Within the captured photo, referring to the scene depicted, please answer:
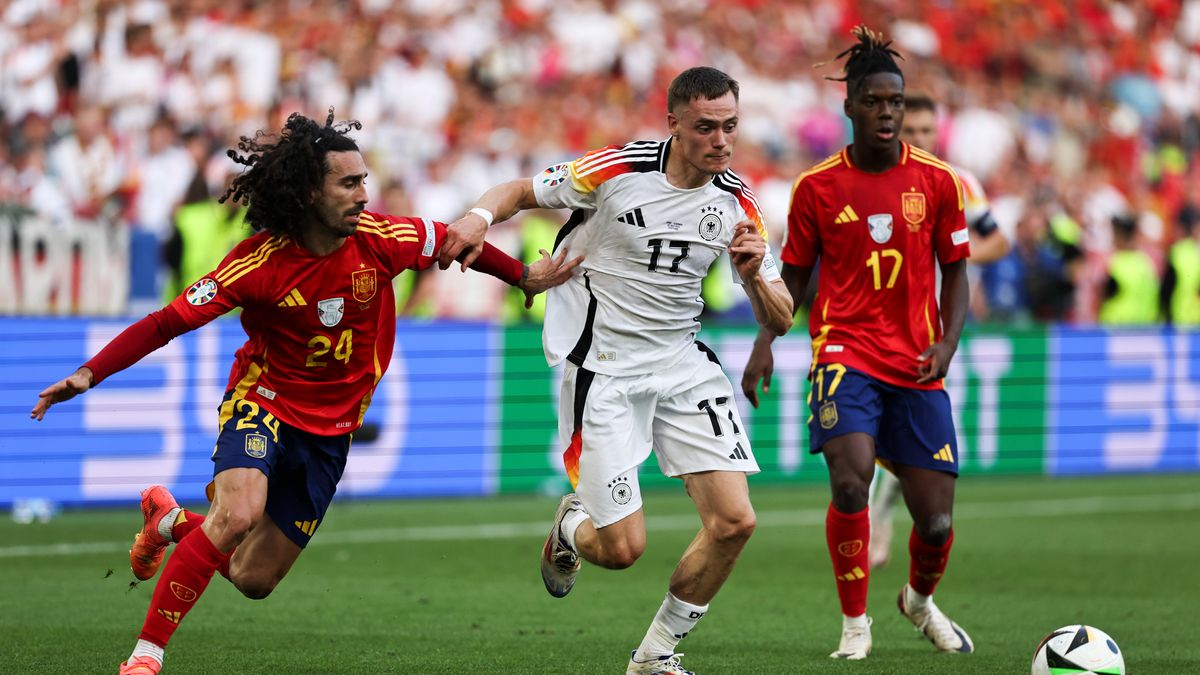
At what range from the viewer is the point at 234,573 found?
730 centimetres

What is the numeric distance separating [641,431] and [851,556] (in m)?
1.38

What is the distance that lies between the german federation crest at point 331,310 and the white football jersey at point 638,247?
961 millimetres

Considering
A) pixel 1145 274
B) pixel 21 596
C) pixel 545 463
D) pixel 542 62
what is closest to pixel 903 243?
pixel 21 596

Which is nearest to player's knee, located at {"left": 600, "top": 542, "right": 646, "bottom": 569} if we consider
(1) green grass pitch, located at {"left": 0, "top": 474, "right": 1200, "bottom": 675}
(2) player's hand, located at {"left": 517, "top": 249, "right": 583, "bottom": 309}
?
(1) green grass pitch, located at {"left": 0, "top": 474, "right": 1200, "bottom": 675}

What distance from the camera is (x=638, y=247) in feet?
23.6

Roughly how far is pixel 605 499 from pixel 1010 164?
1707 centimetres

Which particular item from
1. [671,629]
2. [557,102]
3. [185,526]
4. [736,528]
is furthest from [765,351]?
[557,102]

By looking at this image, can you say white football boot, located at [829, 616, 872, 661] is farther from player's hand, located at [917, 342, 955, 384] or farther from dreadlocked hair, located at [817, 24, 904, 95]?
dreadlocked hair, located at [817, 24, 904, 95]

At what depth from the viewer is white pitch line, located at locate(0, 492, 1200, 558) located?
11.5m

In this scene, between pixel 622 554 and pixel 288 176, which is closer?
pixel 288 176

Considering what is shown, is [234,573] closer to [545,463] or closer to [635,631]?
[635,631]

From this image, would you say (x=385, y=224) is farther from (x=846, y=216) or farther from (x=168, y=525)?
(x=846, y=216)

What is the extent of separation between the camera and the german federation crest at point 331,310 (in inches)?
268

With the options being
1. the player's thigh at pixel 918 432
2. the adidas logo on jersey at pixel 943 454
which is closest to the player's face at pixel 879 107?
the player's thigh at pixel 918 432
